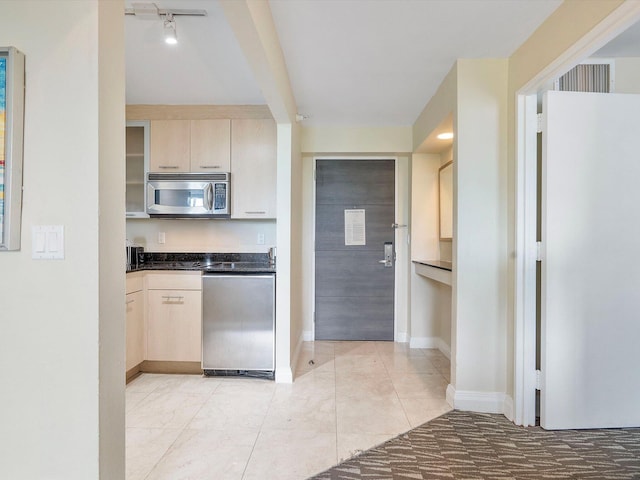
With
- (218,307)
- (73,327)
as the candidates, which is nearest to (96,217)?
(73,327)

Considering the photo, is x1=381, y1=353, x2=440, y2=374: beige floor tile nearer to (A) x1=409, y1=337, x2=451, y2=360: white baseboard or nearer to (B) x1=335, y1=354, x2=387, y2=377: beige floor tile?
(B) x1=335, y1=354, x2=387, y2=377: beige floor tile

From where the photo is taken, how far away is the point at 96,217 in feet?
3.05

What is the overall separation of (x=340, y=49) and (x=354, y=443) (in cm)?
240

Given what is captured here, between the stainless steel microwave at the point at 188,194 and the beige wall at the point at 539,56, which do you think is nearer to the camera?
the beige wall at the point at 539,56

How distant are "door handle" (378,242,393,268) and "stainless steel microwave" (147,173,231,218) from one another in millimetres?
1822

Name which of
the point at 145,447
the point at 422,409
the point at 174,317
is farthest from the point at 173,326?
the point at 422,409

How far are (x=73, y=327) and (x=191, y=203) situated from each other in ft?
7.48

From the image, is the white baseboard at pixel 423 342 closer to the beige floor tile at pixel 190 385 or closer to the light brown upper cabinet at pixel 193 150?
the beige floor tile at pixel 190 385

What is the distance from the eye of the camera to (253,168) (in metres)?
3.17

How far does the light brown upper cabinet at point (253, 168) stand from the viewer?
124 inches

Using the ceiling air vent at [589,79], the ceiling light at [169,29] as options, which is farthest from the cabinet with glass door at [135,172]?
the ceiling air vent at [589,79]

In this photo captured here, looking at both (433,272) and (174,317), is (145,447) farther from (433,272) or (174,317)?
(433,272)

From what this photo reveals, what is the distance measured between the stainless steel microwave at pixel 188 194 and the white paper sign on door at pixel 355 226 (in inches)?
55.3

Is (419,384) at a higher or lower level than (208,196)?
lower
